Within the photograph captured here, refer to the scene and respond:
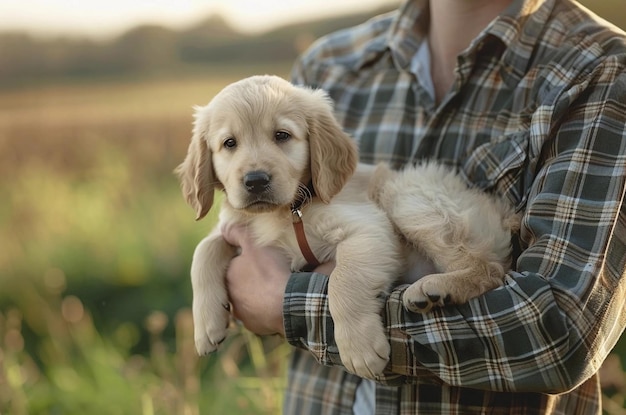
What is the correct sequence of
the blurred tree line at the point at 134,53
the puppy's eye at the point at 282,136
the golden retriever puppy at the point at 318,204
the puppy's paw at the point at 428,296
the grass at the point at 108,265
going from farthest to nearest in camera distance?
the blurred tree line at the point at 134,53
the grass at the point at 108,265
the puppy's eye at the point at 282,136
the golden retriever puppy at the point at 318,204
the puppy's paw at the point at 428,296

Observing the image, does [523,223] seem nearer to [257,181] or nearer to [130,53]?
[257,181]

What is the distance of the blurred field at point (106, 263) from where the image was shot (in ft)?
12.1

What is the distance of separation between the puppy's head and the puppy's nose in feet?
0.08

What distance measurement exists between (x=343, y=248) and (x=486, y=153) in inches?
22.6

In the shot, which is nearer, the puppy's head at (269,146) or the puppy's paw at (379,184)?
the puppy's head at (269,146)

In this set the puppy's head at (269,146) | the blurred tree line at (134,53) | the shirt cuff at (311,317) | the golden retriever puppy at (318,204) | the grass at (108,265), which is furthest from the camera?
the blurred tree line at (134,53)

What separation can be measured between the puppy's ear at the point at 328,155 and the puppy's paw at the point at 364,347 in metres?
0.55

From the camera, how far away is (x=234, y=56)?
21.4ft

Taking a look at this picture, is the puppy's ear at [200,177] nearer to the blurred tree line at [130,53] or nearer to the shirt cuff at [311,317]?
the shirt cuff at [311,317]

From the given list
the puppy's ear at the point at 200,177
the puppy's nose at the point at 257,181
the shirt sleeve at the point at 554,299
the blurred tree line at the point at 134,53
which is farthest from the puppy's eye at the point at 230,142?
the blurred tree line at the point at 134,53

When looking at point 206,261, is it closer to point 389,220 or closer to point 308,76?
point 389,220

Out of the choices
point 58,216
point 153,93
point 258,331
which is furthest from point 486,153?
point 153,93

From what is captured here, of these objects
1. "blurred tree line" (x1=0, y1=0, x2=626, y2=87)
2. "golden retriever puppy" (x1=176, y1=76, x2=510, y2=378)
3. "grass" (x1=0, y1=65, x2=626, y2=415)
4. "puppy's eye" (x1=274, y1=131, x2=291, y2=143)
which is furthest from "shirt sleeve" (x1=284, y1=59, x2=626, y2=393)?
"blurred tree line" (x1=0, y1=0, x2=626, y2=87)

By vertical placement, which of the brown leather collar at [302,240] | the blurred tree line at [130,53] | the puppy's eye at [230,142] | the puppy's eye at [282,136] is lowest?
the blurred tree line at [130,53]
